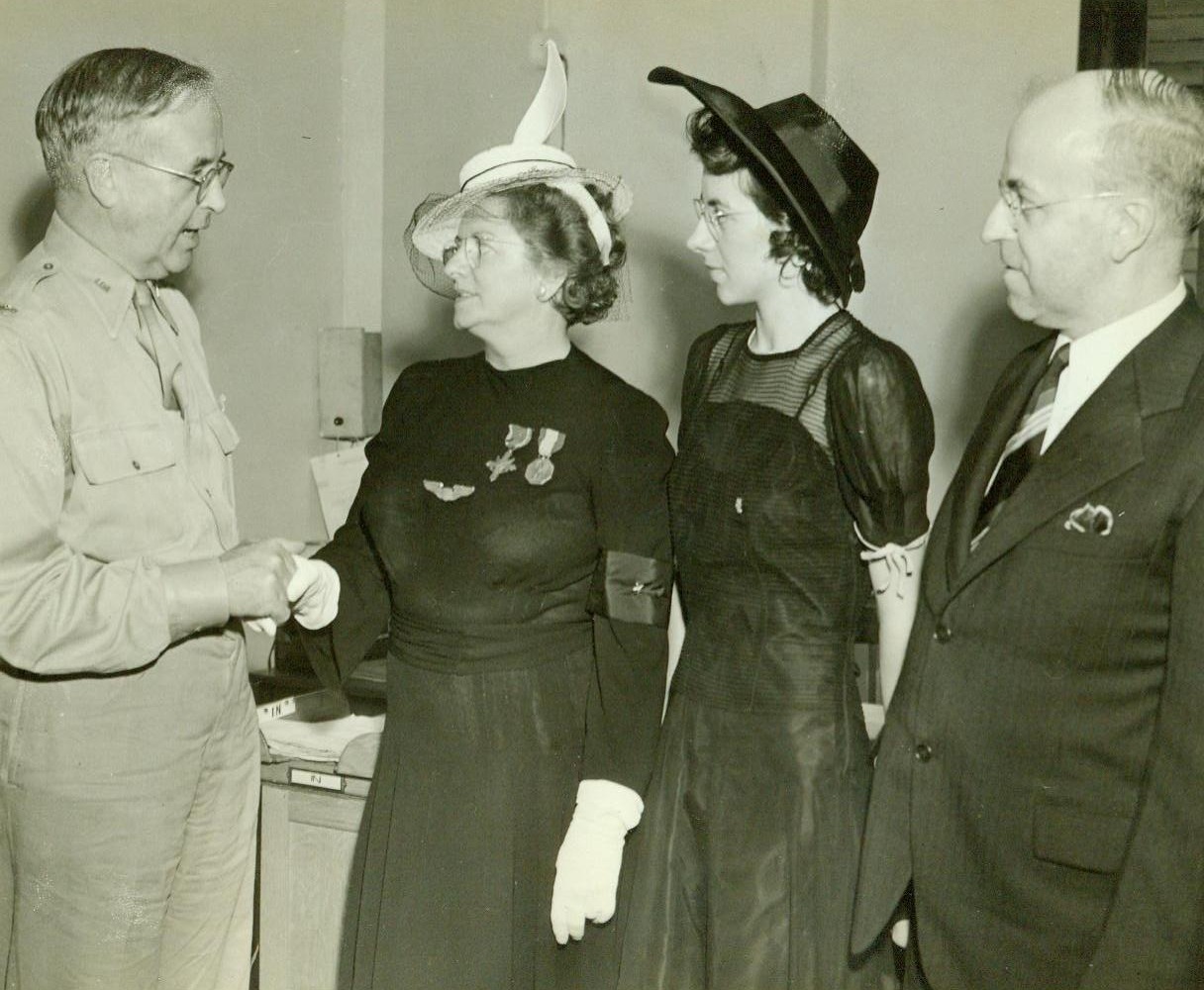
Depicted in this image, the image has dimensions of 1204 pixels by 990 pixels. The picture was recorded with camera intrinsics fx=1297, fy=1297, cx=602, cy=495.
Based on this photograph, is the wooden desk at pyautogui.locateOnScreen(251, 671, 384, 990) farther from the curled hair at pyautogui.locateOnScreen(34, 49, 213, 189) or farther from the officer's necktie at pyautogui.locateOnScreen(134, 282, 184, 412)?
the curled hair at pyautogui.locateOnScreen(34, 49, 213, 189)

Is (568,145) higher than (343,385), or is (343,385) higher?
(568,145)

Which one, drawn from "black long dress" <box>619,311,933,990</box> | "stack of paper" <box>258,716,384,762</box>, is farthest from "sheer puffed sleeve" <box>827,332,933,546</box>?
"stack of paper" <box>258,716,384,762</box>

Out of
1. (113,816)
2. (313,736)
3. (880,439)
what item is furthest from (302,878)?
(880,439)

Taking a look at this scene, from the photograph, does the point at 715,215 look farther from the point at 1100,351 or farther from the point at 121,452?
the point at 121,452

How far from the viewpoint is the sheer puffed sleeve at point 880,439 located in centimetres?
174

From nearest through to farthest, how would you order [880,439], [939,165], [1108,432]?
[1108,432], [880,439], [939,165]

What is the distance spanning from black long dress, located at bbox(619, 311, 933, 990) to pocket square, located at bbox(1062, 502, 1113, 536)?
1.02 feet

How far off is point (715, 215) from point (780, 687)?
691mm

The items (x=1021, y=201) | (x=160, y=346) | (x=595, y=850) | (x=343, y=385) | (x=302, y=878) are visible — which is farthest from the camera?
(x=343, y=385)

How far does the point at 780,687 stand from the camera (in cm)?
181

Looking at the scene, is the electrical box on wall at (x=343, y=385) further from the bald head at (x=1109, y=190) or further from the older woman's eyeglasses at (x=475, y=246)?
the bald head at (x=1109, y=190)

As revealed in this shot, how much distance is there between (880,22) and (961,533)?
5.65ft

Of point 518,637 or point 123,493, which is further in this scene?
point 518,637

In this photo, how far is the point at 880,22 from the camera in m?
2.90
